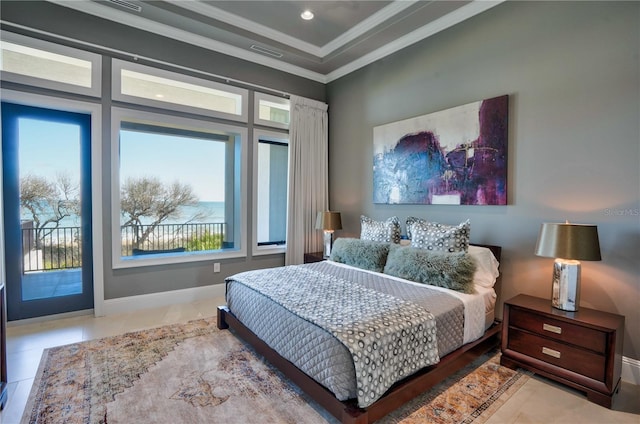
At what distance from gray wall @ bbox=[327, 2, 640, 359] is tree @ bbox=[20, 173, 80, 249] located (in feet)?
12.5

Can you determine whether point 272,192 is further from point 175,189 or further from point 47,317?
point 47,317

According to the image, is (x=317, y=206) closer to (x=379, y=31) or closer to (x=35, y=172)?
(x=379, y=31)

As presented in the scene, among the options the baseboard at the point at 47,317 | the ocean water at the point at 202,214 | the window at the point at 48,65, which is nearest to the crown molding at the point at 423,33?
the ocean water at the point at 202,214

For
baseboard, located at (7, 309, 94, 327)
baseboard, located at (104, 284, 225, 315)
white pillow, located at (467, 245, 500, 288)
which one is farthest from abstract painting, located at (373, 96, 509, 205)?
baseboard, located at (7, 309, 94, 327)

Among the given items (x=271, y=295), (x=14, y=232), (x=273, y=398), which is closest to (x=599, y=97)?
(x=271, y=295)

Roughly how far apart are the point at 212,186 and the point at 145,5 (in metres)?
2.15

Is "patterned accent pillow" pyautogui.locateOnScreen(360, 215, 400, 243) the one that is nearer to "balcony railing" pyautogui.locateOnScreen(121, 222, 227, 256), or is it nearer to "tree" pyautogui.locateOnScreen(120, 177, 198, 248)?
"balcony railing" pyautogui.locateOnScreen(121, 222, 227, 256)

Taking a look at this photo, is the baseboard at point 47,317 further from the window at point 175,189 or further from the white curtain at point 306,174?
the white curtain at point 306,174

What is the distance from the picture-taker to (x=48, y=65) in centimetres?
312

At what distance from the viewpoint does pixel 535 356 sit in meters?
2.30

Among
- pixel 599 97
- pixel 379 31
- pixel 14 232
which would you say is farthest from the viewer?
pixel 379 31

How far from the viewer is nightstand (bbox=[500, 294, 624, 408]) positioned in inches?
77.7

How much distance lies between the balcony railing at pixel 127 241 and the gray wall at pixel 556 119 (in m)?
2.87

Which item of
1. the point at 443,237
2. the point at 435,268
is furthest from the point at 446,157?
the point at 435,268
